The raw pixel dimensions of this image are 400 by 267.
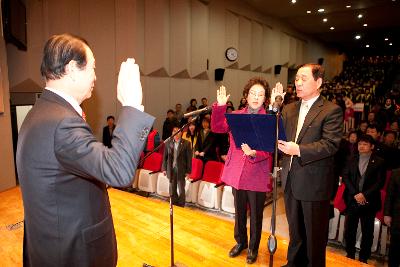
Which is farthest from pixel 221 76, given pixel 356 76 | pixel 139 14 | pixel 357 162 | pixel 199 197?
pixel 356 76

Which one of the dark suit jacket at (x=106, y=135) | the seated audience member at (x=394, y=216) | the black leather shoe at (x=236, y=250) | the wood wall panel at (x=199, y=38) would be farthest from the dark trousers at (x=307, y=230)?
the wood wall panel at (x=199, y=38)

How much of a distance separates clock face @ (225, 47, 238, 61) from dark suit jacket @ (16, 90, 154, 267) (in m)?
9.43

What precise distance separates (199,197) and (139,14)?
4.65 metres

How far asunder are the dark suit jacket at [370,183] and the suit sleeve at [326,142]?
1.56m

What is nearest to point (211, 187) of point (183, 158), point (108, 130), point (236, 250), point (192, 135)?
point (183, 158)

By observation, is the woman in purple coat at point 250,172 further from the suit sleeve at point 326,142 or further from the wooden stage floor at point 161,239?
the suit sleeve at point 326,142

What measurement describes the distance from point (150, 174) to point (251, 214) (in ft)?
9.47

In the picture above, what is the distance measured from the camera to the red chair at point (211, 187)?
4473 millimetres

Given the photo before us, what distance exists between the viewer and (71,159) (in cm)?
92

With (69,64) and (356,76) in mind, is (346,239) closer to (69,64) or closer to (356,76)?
(69,64)

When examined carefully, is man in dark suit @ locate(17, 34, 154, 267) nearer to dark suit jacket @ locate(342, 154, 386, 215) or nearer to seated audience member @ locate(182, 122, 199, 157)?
dark suit jacket @ locate(342, 154, 386, 215)

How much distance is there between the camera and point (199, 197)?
4.66 meters

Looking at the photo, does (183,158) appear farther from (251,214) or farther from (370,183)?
(370,183)

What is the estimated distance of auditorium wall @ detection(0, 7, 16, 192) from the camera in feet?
15.1
